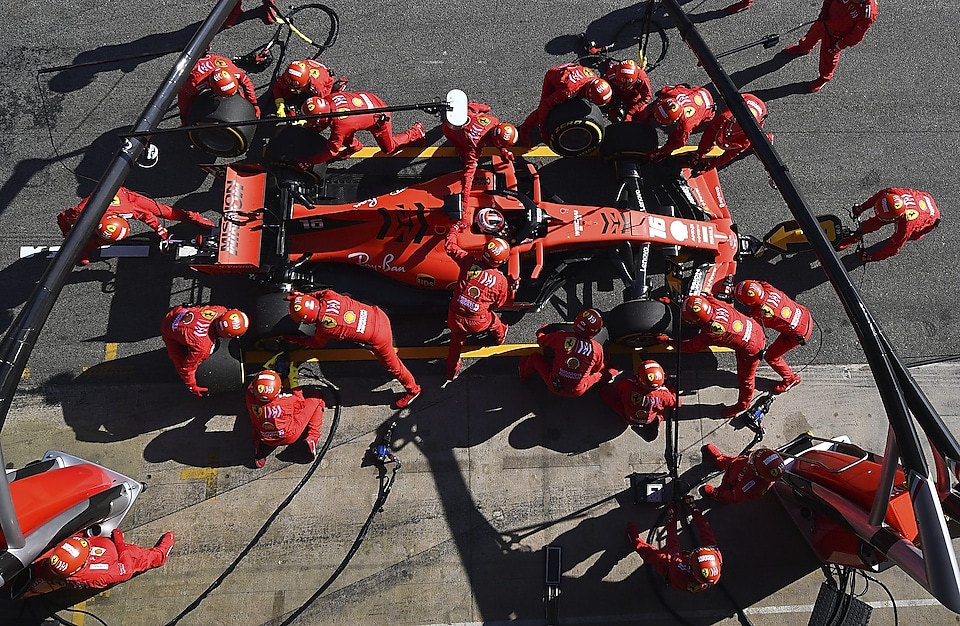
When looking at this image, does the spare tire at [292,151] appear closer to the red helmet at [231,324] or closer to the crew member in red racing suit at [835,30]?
the red helmet at [231,324]

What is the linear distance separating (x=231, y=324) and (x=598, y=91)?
4809 mm

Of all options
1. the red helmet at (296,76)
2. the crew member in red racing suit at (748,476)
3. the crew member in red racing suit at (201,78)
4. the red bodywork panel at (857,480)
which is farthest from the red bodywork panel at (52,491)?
the red bodywork panel at (857,480)

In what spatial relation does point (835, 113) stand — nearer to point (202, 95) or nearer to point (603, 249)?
point (603, 249)

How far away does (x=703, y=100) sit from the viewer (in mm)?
7641

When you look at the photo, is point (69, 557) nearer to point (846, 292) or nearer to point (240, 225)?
point (240, 225)

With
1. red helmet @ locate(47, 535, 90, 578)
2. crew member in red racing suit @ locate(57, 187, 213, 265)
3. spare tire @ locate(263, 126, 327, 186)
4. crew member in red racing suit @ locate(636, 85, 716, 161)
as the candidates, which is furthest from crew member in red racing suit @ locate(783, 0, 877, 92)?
red helmet @ locate(47, 535, 90, 578)

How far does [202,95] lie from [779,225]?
281 inches

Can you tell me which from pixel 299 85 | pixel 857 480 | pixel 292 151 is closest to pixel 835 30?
pixel 857 480

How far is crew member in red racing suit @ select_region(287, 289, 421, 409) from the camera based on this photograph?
6176 mm

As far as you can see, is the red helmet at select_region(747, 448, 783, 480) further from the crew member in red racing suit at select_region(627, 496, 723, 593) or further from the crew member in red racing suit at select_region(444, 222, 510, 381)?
the crew member in red racing suit at select_region(444, 222, 510, 381)

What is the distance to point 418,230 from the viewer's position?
7191 millimetres

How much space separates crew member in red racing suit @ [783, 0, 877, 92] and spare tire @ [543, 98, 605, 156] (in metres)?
3.43

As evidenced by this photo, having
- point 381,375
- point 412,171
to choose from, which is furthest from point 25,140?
point 381,375

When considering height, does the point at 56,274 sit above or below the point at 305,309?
above
